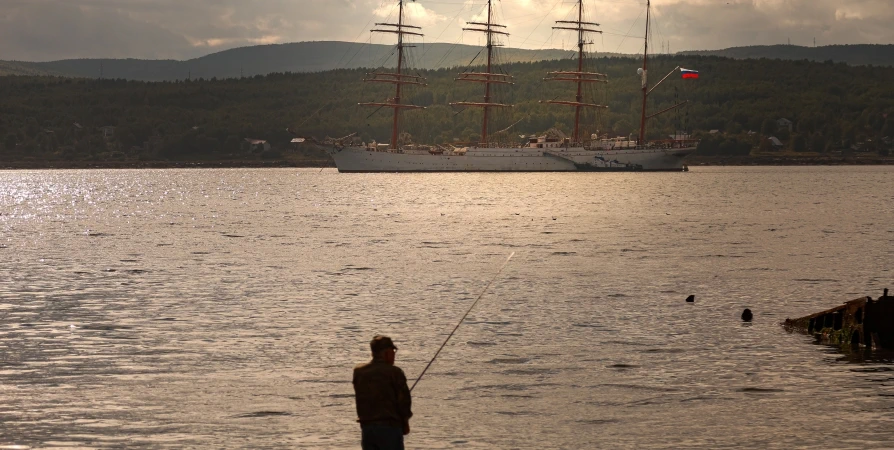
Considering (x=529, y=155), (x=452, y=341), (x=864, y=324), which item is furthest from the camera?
(x=529, y=155)

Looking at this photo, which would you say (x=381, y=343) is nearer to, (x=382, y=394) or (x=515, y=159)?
(x=382, y=394)

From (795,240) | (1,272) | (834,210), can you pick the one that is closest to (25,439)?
(1,272)

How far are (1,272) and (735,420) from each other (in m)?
26.6

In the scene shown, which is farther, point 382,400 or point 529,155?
point 529,155

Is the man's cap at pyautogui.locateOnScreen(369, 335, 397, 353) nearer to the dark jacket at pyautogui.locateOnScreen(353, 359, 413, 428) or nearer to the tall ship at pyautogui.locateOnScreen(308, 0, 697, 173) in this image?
the dark jacket at pyautogui.locateOnScreen(353, 359, 413, 428)

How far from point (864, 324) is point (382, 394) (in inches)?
480

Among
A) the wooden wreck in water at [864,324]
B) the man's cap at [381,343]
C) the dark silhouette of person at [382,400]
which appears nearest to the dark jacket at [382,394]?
the dark silhouette of person at [382,400]

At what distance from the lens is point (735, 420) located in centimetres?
1499

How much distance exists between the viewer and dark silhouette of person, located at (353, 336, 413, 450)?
10.6 meters

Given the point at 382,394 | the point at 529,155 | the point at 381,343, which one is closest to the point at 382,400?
the point at 382,394

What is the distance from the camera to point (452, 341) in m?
21.3

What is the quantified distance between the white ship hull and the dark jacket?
177084 millimetres

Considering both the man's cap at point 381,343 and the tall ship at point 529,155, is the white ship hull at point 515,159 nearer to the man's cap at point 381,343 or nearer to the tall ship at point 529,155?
the tall ship at point 529,155

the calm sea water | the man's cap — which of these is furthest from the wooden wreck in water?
the man's cap
